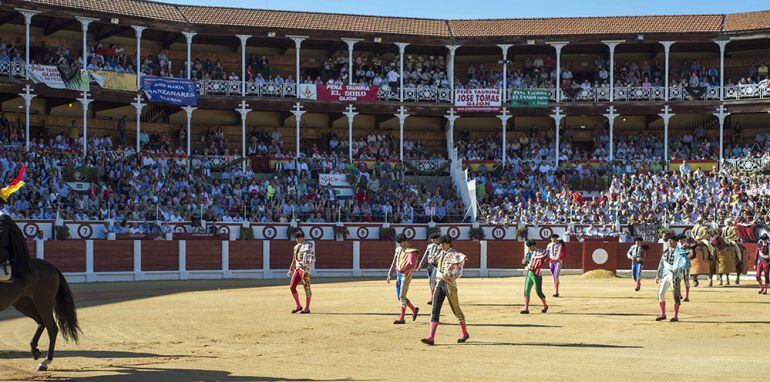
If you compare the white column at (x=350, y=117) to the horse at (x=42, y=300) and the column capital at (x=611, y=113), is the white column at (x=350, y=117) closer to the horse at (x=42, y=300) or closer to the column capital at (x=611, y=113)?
the column capital at (x=611, y=113)

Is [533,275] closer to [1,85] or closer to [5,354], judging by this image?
[5,354]

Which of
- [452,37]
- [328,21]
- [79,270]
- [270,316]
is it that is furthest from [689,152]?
[270,316]

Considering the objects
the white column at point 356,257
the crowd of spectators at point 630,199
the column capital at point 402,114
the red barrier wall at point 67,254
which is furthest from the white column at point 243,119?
the red barrier wall at point 67,254

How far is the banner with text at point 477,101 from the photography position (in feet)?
129

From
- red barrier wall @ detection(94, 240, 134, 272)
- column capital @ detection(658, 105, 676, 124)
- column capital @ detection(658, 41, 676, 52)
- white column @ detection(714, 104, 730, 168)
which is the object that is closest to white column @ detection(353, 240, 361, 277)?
red barrier wall @ detection(94, 240, 134, 272)

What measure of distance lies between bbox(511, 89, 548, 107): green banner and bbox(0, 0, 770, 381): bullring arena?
0.06 meters

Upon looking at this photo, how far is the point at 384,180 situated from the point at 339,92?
14.2ft

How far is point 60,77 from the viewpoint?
34.0 metres

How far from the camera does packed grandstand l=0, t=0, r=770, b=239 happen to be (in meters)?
33.0

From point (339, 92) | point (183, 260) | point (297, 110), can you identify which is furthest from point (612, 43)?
point (183, 260)

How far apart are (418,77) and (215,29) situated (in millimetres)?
8453

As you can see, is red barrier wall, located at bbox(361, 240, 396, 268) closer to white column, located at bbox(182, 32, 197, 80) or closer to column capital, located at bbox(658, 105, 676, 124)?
white column, located at bbox(182, 32, 197, 80)

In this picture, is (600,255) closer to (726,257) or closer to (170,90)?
(726,257)

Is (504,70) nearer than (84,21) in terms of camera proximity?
No
